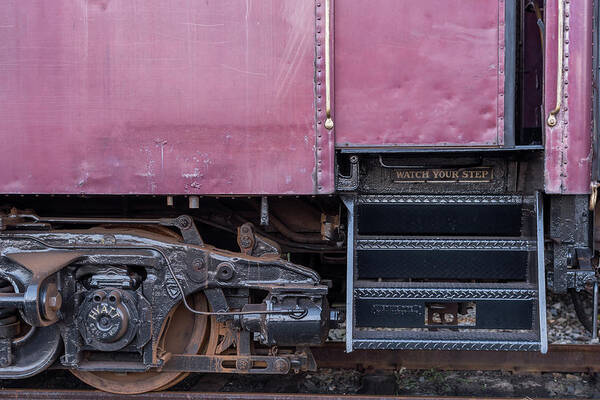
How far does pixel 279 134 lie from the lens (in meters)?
2.92

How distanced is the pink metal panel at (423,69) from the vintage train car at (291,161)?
0.04 feet

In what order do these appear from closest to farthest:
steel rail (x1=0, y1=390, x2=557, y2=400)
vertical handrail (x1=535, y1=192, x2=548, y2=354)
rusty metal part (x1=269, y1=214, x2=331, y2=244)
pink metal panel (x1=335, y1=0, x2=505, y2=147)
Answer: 1. pink metal panel (x1=335, y1=0, x2=505, y2=147)
2. vertical handrail (x1=535, y1=192, x2=548, y2=354)
3. steel rail (x1=0, y1=390, x2=557, y2=400)
4. rusty metal part (x1=269, y1=214, x2=331, y2=244)

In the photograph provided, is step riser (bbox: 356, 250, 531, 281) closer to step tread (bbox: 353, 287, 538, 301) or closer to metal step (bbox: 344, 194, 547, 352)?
metal step (bbox: 344, 194, 547, 352)

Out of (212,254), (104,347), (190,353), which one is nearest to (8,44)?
(212,254)

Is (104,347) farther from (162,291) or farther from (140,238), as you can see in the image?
(140,238)

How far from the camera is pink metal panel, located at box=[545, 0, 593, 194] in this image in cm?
286

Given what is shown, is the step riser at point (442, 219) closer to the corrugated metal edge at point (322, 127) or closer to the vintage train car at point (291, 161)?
the vintage train car at point (291, 161)

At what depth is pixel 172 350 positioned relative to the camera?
11.7 feet

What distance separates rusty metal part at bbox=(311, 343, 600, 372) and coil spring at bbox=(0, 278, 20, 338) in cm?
226

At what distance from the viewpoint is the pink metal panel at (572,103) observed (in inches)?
113

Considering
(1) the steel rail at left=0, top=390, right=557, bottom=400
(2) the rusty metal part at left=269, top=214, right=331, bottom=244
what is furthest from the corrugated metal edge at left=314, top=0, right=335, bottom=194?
(1) the steel rail at left=0, top=390, right=557, bottom=400

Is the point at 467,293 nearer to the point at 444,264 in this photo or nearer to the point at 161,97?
the point at 444,264

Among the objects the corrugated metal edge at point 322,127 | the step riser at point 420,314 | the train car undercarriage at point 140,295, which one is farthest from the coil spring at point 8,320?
the step riser at point 420,314

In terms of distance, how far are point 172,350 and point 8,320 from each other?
3.70 feet
